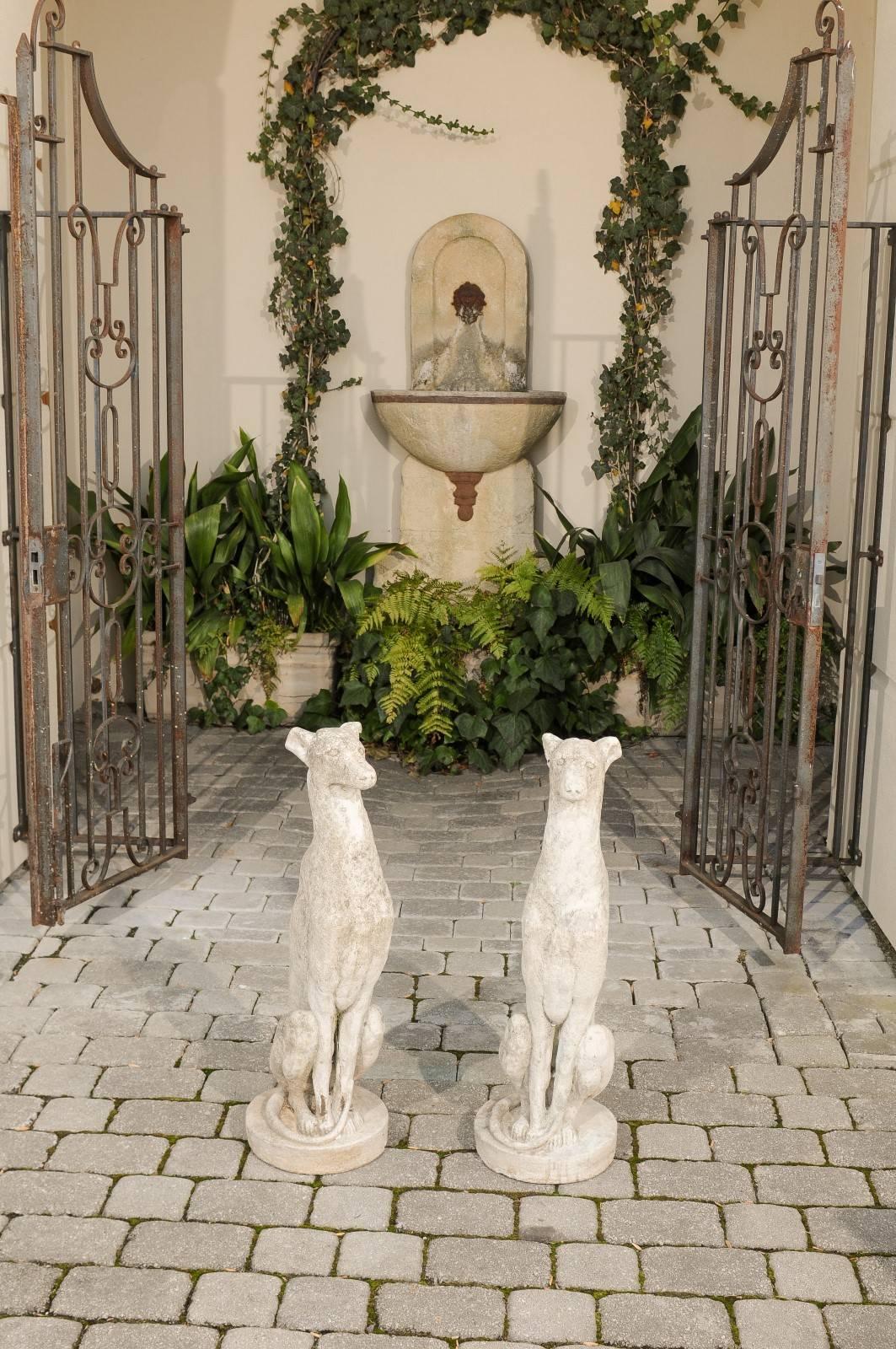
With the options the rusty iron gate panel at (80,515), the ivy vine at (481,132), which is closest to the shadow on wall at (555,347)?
the ivy vine at (481,132)

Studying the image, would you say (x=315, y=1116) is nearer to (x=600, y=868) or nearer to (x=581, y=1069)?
(x=581, y=1069)

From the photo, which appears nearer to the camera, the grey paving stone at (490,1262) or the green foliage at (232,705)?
the grey paving stone at (490,1262)

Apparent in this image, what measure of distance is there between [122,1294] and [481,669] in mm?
4253

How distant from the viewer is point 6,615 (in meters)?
5.04

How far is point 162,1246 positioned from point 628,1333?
3.25 feet

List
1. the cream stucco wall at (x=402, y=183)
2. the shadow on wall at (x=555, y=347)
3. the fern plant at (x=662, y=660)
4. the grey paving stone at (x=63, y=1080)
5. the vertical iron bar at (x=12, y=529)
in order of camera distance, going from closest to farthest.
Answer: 1. the grey paving stone at (x=63, y=1080)
2. the vertical iron bar at (x=12, y=529)
3. the fern plant at (x=662, y=660)
4. the cream stucco wall at (x=402, y=183)
5. the shadow on wall at (x=555, y=347)

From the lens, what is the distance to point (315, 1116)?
3.42 m

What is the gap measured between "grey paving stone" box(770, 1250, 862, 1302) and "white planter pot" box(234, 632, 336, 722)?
4.66 metres

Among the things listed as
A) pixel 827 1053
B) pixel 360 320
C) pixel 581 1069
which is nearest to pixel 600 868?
pixel 581 1069

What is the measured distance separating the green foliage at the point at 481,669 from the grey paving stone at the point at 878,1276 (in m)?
3.63

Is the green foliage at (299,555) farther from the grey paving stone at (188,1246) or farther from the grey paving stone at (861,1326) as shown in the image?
the grey paving stone at (861,1326)

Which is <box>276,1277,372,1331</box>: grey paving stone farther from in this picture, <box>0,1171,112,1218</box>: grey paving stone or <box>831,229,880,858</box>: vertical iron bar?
<box>831,229,880,858</box>: vertical iron bar

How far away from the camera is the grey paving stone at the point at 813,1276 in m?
3.01

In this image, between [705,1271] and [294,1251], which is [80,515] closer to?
[294,1251]
